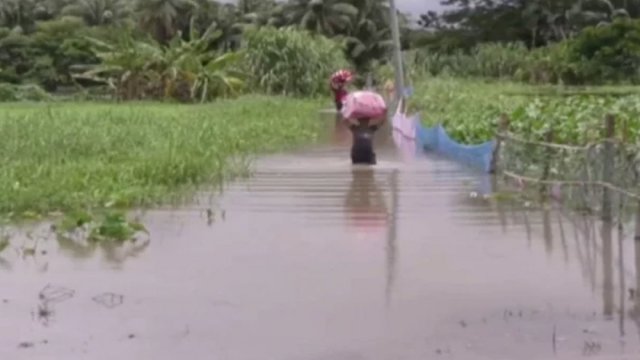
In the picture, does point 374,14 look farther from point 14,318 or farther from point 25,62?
point 14,318

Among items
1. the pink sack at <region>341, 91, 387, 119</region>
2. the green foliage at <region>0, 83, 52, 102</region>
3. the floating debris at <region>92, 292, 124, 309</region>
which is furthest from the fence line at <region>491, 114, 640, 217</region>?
the green foliage at <region>0, 83, 52, 102</region>

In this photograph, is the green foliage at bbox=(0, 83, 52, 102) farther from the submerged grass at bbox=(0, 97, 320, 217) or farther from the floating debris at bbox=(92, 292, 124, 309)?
the floating debris at bbox=(92, 292, 124, 309)

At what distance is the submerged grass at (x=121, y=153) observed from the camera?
47.7 ft

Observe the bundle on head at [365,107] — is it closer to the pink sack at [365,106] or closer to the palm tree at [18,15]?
the pink sack at [365,106]

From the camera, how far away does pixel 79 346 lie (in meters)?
7.69

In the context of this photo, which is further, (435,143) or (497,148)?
(435,143)

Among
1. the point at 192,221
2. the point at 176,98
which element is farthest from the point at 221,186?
the point at 176,98

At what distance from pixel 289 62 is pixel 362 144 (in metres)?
33.4

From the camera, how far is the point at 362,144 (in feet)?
66.2

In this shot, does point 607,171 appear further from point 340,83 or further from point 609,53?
point 609,53

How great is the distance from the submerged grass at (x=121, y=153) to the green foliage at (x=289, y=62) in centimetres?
1931

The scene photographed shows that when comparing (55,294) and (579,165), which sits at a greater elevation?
(579,165)

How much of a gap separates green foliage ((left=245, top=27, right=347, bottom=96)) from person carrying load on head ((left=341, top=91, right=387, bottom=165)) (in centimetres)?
3282

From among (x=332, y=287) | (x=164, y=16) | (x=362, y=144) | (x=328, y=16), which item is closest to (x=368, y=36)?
(x=328, y=16)
